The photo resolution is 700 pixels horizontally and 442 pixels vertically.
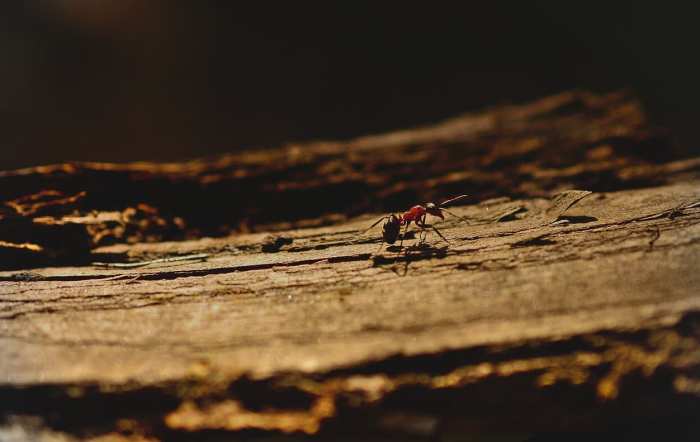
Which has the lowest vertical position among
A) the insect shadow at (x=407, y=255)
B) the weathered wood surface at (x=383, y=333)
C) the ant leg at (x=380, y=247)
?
the weathered wood surface at (x=383, y=333)

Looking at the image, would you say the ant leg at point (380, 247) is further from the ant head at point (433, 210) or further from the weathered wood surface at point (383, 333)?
the ant head at point (433, 210)

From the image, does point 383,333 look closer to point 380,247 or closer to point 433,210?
point 380,247

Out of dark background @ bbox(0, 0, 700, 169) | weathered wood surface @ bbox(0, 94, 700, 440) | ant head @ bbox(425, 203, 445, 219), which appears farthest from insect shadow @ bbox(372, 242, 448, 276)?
dark background @ bbox(0, 0, 700, 169)

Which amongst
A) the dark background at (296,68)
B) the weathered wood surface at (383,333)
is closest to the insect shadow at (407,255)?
the weathered wood surface at (383,333)

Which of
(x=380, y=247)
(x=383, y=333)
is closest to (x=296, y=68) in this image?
(x=380, y=247)

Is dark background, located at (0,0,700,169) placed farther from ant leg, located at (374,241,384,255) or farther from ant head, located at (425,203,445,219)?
ant leg, located at (374,241,384,255)

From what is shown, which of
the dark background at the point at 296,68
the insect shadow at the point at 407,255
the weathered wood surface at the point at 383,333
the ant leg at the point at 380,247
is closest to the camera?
the weathered wood surface at the point at 383,333
